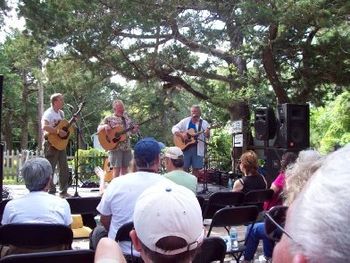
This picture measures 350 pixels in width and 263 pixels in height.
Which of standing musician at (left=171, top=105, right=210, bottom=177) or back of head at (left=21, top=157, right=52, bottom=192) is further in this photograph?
standing musician at (left=171, top=105, right=210, bottom=177)

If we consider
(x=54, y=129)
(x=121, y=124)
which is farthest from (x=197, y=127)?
(x=54, y=129)

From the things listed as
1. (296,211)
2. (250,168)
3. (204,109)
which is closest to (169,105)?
(204,109)

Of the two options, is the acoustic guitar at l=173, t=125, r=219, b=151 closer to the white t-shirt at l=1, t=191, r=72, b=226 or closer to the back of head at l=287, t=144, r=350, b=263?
the white t-shirt at l=1, t=191, r=72, b=226

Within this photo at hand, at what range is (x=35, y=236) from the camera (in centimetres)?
312

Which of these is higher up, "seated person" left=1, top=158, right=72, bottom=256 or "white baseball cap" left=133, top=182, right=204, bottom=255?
"white baseball cap" left=133, top=182, right=204, bottom=255

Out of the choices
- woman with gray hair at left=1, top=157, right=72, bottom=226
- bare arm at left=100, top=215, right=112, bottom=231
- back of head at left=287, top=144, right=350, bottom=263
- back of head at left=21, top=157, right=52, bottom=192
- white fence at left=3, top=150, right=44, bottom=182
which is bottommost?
white fence at left=3, top=150, right=44, bottom=182

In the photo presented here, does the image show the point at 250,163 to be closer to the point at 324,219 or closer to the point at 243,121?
the point at 324,219

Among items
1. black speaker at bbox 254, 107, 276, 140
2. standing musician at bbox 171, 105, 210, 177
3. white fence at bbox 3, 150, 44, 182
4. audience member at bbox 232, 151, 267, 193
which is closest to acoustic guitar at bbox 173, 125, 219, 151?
standing musician at bbox 171, 105, 210, 177

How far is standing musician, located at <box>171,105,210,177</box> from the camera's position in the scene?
9.77 m

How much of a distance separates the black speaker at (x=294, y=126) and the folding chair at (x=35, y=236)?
22.3ft

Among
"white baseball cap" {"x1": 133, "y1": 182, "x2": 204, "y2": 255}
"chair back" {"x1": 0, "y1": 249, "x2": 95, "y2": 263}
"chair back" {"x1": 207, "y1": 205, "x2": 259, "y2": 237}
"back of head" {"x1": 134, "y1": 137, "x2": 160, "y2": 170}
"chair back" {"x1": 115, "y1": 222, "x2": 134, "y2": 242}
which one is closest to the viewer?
"white baseball cap" {"x1": 133, "y1": 182, "x2": 204, "y2": 255}

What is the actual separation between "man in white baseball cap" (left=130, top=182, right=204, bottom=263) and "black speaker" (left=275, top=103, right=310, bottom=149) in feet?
26.1

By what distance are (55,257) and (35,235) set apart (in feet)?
2.47

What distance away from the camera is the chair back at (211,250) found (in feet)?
9.55
